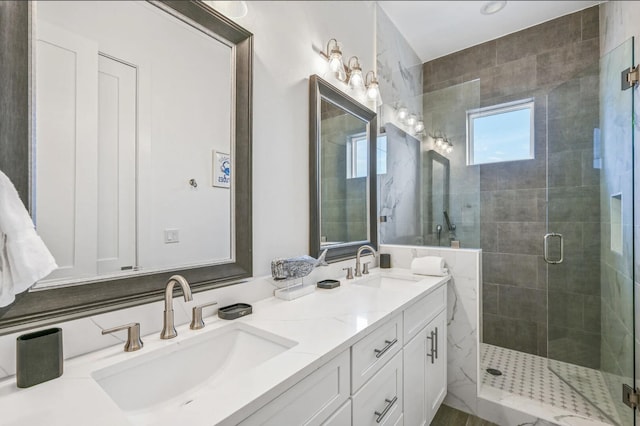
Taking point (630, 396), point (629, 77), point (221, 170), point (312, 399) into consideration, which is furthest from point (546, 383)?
point (221, 170)

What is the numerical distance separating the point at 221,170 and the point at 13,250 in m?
0.64

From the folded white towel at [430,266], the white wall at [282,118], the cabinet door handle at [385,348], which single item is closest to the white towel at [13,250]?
the white wall at [282,118]

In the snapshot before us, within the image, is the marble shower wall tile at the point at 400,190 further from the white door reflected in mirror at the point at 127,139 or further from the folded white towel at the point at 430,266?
the white door reflected in mirror at the point at 127,139

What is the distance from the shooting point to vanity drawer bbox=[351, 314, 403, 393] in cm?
93

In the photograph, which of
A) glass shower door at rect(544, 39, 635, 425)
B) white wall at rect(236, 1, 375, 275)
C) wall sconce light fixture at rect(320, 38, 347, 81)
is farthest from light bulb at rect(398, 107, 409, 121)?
glass shower door at rect(544, 39, 635, 425)

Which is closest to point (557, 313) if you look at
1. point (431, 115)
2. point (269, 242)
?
point (431, 115)

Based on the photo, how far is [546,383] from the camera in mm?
2057

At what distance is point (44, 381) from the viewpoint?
648 mm

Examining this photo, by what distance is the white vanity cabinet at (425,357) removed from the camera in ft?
4.37

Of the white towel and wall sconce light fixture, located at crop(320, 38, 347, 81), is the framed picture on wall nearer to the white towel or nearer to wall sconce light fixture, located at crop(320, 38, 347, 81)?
the white towel

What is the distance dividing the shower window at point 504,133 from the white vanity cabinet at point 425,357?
4.93 ft

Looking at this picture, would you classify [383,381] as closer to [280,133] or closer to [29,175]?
[280,133]

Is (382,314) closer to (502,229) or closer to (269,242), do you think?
(269,242)

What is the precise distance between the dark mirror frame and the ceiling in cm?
178
